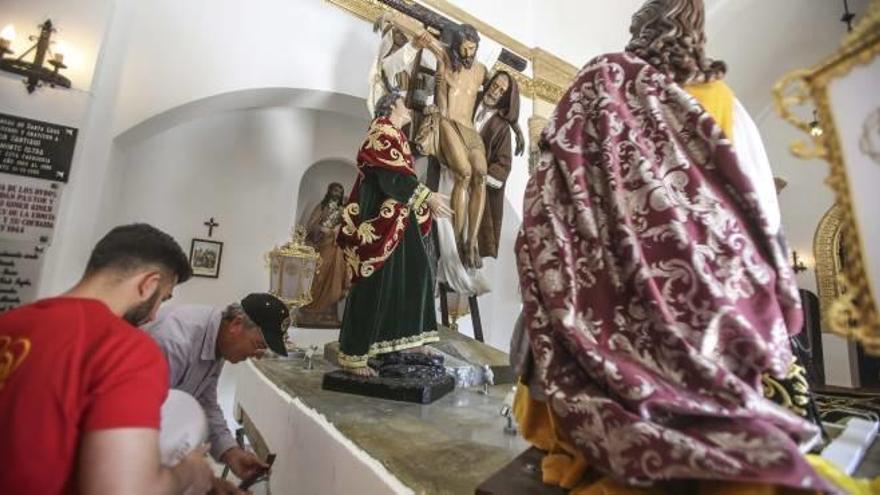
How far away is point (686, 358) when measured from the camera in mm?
688

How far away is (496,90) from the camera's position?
3664 mm

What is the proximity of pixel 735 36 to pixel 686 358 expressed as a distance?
636 cm

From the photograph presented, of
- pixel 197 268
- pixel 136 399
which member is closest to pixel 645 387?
pixel 136 399

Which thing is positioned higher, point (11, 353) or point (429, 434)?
Answer: point (11, 353)

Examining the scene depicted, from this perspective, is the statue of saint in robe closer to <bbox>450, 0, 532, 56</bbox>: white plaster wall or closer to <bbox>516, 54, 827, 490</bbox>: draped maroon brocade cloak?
<bbox>450, 0, 532, 56</bbox>: white plaster wall

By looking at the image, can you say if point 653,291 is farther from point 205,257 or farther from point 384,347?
point 205,257

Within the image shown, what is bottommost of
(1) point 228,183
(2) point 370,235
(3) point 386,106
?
(2) point 370,235

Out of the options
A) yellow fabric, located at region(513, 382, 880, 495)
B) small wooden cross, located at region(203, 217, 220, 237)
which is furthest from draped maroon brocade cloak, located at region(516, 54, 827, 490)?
small wooden cross, located at region(203, 217, 220, 237)

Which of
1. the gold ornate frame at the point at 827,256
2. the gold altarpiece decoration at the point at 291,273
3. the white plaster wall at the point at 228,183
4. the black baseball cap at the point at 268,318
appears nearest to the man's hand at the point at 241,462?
the black baseball cap at the point at 268,318

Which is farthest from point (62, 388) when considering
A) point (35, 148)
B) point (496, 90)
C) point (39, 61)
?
point (496, 90)

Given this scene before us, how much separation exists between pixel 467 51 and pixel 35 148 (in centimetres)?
283

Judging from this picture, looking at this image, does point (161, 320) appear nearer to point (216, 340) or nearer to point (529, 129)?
point (216, 340)

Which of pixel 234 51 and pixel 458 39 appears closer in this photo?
pixel 234 51

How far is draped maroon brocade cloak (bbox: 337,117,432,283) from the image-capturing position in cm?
202
